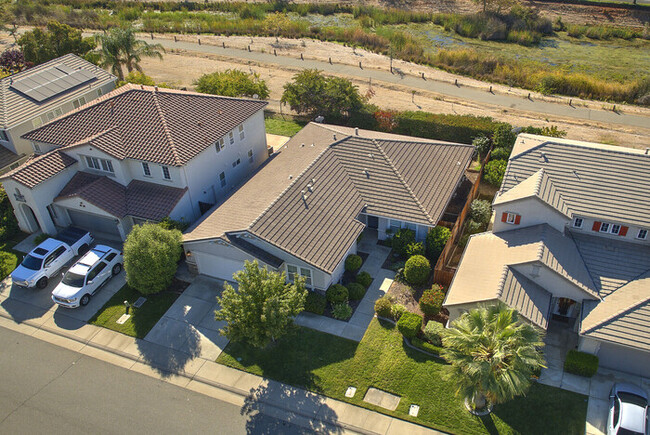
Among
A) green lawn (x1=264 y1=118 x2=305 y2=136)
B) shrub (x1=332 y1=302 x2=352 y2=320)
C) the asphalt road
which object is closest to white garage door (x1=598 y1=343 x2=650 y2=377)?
shrub (x1=332 y1=302 x2=352 y2=320)

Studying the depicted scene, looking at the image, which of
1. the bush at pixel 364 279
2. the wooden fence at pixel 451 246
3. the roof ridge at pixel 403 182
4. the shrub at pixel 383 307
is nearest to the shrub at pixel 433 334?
the shrub at pixel 383 307

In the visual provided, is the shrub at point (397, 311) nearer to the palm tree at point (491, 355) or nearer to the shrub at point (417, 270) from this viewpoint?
the shrub at point (417, 270)

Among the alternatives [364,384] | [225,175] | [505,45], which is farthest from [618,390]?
[505,45]

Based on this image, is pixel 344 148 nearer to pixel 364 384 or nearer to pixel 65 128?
pixel 364 384

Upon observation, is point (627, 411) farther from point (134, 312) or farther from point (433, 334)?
point (134, 312)

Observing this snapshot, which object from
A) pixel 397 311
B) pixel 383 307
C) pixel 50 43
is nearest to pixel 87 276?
pixel 383 307

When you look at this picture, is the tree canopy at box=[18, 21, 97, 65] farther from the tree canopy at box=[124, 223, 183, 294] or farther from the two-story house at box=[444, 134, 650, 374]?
the two-story house at box=[444, 134, 650, 374]
